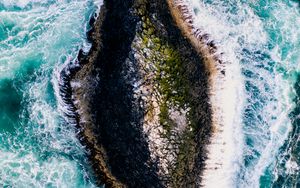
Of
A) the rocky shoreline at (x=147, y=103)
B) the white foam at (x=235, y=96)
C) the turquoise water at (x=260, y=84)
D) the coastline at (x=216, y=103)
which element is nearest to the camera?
the rocky shoreline at (x=147, y=103)

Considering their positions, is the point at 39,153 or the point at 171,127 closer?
the point at 171,127

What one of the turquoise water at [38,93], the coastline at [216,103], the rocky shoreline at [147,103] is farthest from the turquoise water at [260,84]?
the turquoise water at [38,93]

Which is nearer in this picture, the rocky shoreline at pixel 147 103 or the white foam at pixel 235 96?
the rocky shoreline at pixel 147 103

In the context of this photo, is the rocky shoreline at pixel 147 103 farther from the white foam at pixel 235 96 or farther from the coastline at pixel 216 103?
the white foam at pixel 235 96

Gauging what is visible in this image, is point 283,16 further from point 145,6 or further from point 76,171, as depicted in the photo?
point 76,171

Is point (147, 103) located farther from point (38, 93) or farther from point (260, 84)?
point (260, 84)

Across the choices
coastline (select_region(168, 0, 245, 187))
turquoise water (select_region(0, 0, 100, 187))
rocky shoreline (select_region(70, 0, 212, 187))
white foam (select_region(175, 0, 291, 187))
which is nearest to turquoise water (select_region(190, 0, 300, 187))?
white foam (select_region(175, 0, 291, 187))

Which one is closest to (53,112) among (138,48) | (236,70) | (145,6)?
(138,48)
